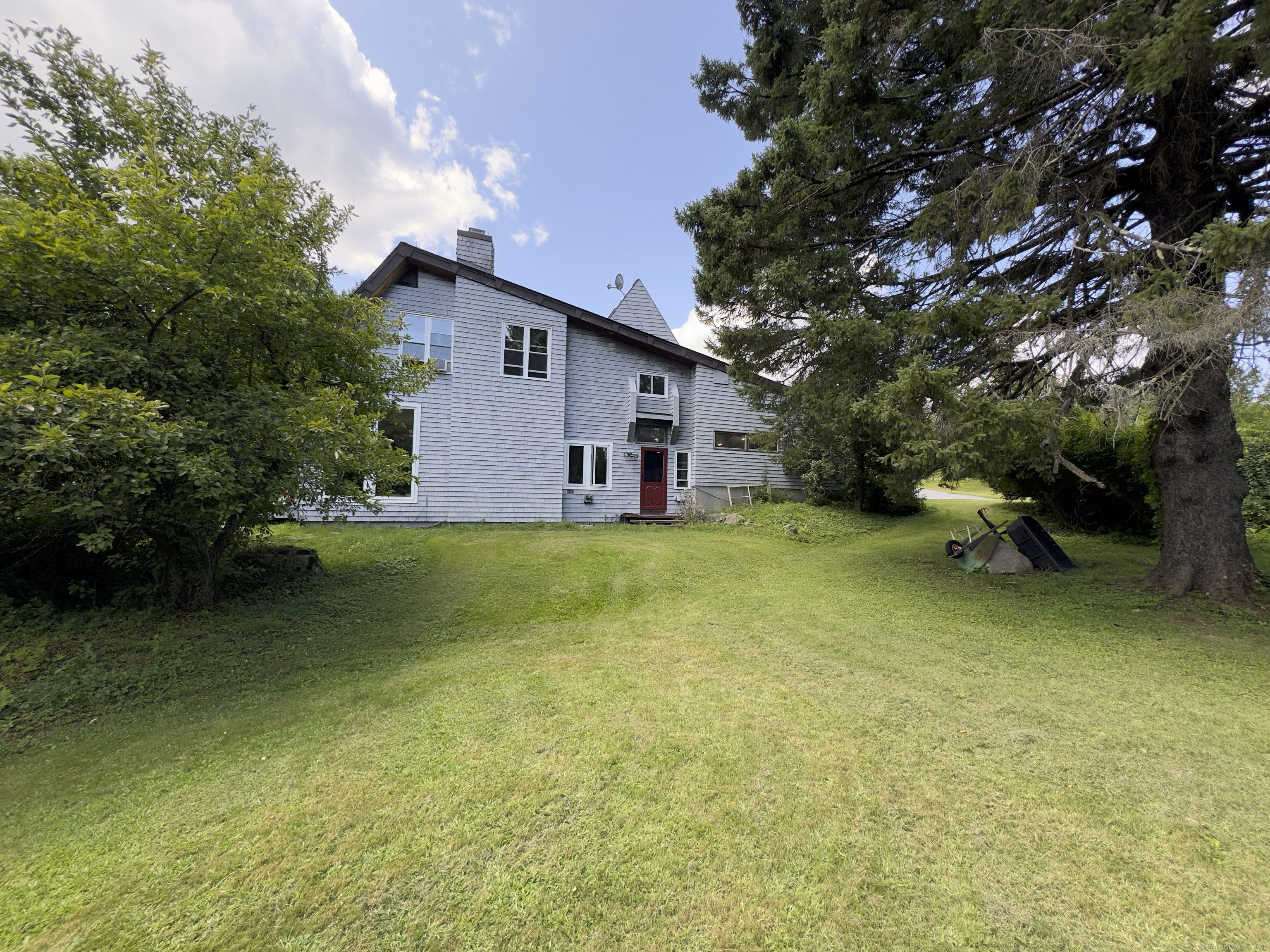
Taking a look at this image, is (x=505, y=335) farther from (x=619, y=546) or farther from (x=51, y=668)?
(x=51, y=668)

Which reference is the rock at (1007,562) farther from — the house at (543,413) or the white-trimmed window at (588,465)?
the white-trimmed window at (588,465)

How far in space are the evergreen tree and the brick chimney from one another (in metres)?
9.30

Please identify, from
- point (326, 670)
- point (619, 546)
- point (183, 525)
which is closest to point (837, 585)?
point (619, 546)

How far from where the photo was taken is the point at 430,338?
1227cm

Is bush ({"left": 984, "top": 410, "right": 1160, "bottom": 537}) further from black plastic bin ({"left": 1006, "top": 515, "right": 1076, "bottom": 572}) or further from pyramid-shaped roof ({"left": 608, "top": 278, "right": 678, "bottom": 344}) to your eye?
pyramid-shaped roof ({"left": 608, "top": 278, "right": 678, "bottom": 344})

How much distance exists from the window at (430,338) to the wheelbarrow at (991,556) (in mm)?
12307

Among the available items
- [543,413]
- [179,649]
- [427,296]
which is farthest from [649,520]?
[179,649]

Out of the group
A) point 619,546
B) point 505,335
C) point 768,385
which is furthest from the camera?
point 505,335

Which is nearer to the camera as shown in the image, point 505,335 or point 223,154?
point 223,154

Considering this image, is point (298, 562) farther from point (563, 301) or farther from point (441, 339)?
point (563, 301)

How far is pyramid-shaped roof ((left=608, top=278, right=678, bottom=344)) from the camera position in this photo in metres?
17.5

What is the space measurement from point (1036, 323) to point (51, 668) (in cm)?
996

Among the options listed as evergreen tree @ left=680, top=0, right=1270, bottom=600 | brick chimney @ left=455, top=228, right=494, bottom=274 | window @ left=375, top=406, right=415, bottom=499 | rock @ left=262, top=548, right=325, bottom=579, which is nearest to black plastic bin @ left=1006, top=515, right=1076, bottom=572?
evergreen tree @ left=680, top=0, right=1270, bottom=600

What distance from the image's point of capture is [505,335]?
13016 mm
